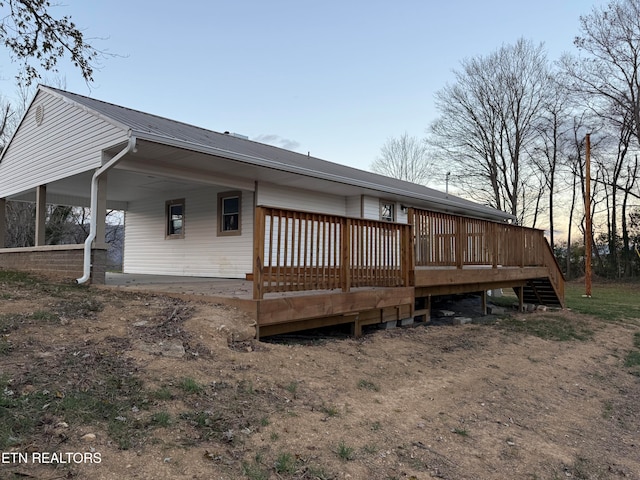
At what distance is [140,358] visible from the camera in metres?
3.67

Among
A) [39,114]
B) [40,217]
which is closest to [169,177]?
[40,217]

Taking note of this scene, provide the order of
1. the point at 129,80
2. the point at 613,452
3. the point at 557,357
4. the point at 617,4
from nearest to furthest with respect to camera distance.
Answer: the point at 613,452 < the point at 557,357 < the point at 129,80 < the point at 617,4

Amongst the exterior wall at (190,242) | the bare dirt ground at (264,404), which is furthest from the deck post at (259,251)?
the exterior wall at (190,242)

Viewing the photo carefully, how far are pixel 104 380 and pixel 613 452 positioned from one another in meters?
4.17

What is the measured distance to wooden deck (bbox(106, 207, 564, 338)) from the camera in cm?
502

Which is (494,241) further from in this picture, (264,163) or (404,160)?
(404,160)

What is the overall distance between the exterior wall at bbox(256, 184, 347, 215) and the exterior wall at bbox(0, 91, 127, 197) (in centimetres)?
334

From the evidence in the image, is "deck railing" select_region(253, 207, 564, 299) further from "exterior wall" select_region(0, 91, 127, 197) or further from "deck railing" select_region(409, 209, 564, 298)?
"exterior wall" select_region(0, 91, 127, 197)

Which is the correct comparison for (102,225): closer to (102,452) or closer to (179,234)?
(179,234)

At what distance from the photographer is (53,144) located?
9539 mm

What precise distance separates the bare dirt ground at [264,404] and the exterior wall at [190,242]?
404 cm

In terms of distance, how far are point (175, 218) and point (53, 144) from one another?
327cm

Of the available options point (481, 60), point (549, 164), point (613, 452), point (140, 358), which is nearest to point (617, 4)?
point (481, 60)

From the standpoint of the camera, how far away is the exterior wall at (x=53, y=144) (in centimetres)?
779
